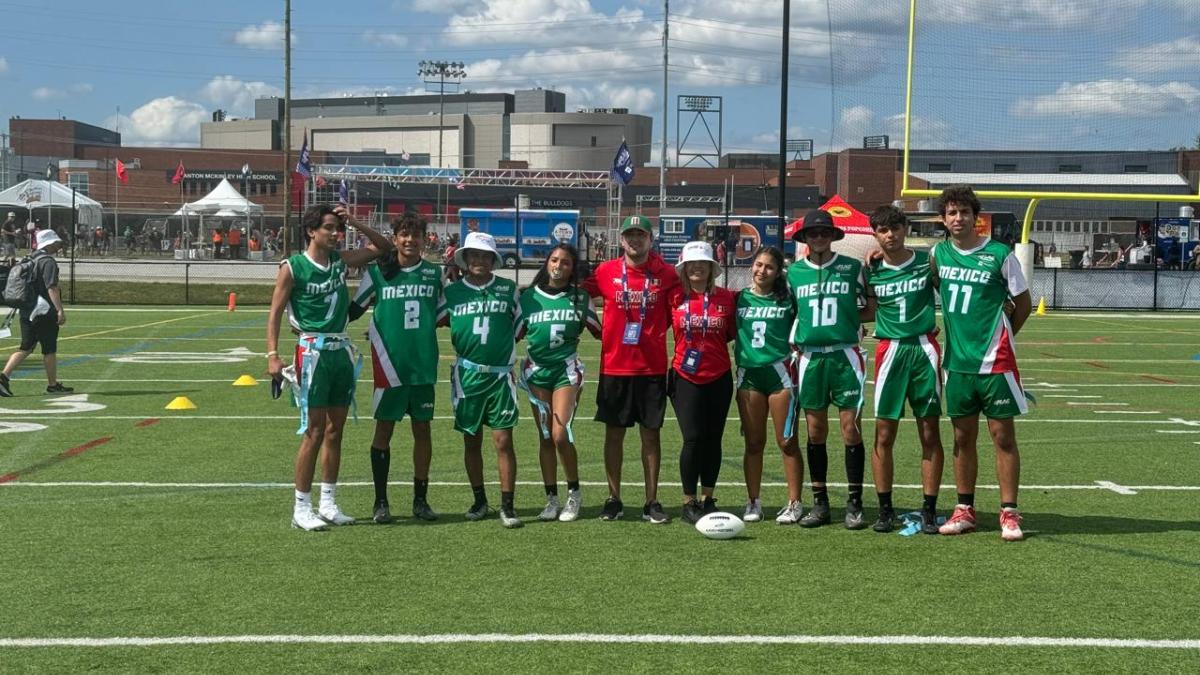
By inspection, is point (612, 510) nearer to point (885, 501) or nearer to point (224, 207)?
point (885, 501)

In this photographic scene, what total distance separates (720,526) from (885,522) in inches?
39.5

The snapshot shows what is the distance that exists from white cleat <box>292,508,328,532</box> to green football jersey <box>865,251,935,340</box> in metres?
3.31

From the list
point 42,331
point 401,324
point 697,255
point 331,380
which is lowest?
point 42,331

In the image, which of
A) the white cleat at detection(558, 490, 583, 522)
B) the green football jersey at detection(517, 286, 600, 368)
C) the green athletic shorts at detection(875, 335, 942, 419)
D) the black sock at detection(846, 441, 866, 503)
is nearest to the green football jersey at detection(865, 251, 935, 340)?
the green athletic shorts at detection(875, 335, 942, 419)

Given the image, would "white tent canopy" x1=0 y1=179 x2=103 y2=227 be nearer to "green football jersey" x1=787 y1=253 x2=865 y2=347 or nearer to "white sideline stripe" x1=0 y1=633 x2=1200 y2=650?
"green football jersey" x1=787 y1=253 x2=865 y2=347

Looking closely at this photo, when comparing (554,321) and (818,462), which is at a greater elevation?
(554,321)

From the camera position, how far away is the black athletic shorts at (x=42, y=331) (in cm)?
1348

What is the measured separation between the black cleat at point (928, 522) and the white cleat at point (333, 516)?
3.26 meters

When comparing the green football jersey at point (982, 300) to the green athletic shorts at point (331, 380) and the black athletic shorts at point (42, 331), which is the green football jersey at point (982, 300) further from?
the black athletic shorts at point (42, 331)

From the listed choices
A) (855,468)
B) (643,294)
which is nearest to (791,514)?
(855,468)

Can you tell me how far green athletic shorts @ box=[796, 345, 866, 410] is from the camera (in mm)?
7027

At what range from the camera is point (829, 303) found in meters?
6.98

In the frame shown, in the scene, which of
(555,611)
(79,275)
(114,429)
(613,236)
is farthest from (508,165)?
(555,611)

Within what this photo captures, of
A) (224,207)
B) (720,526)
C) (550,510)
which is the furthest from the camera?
(224,207)
